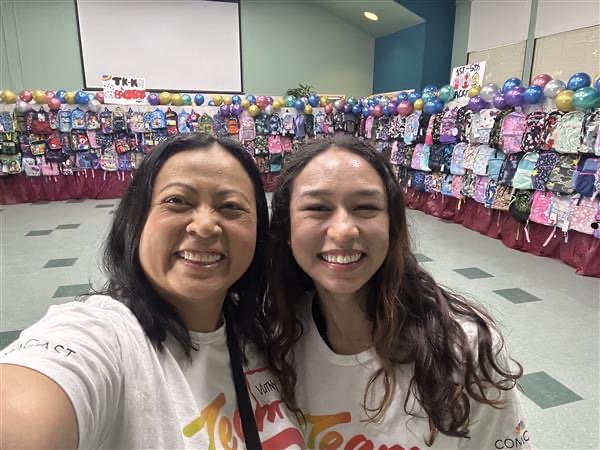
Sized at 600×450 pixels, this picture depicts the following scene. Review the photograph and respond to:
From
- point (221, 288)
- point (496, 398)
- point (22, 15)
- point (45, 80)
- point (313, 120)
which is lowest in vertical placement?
point (496, 398)

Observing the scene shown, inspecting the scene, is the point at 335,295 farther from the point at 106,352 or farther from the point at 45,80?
the point at 45,80

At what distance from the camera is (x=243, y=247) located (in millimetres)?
887

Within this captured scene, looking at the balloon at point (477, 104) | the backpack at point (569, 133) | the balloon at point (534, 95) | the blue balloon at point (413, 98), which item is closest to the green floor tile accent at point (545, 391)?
the backpack at point (569, 133)

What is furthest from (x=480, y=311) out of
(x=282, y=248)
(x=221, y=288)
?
(x=221, y=288)

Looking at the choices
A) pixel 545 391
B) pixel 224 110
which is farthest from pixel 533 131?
pixel 224 110

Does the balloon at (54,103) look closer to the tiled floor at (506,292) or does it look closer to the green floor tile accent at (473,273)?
the tiled floor at (506,292)

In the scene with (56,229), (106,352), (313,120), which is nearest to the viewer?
(106,352)

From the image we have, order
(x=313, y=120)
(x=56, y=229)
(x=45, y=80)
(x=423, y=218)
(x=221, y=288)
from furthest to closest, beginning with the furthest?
(x=45, y=80) → (x=313, y=120) → (x=423, y=218) → (x=56, y=229) → (x=221, y=288)

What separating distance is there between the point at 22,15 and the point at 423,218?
28.5ft

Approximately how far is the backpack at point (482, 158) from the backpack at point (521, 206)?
0.52 meters

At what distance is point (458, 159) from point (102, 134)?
18.2 feet

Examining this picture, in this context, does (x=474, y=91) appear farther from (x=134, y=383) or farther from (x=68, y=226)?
(x=68, y=226)

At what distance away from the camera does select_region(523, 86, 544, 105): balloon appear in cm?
378

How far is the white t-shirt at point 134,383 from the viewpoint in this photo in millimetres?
612
